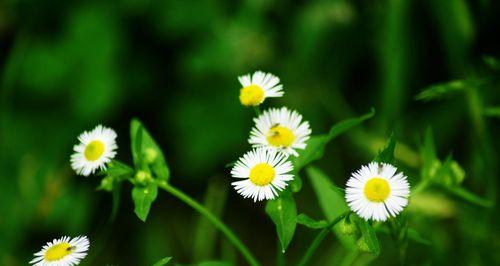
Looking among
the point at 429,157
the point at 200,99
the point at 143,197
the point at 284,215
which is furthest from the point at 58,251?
the point at 200,99

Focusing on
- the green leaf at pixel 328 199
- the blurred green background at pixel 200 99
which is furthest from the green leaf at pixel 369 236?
the blurred green background at pixel 200 99

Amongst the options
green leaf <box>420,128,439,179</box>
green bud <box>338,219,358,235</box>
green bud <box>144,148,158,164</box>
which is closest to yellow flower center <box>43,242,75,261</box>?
green bud <box>144,148,158,164</box>

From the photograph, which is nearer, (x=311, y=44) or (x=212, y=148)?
(x=311, y=44)

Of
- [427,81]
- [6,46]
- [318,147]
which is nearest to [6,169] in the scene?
[6,46]

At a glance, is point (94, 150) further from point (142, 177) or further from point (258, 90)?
point (258, 90)

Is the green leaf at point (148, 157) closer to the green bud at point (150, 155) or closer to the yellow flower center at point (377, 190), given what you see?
the green bud at point (150, 155)

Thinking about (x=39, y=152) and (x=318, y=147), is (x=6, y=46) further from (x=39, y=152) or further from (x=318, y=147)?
(x=318, y=147)
